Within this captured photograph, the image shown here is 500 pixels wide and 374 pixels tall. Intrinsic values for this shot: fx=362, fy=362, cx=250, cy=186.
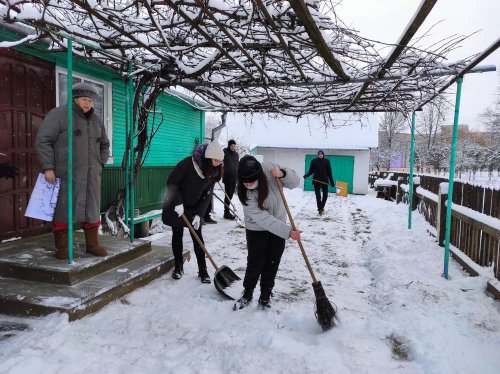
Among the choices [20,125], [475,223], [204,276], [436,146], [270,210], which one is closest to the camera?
[270,210]

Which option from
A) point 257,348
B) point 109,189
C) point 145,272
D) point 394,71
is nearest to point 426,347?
point 257,348

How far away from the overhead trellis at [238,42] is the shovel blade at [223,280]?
2432mm

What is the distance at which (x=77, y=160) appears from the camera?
3.73 m

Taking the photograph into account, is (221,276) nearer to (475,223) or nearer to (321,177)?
(475,223)

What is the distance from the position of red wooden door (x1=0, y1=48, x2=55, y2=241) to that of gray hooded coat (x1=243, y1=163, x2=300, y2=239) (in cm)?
323

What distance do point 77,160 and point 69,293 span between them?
1.32 m

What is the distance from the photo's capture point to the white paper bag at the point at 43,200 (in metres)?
3.54

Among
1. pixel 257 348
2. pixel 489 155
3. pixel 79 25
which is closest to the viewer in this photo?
pixel 257 348

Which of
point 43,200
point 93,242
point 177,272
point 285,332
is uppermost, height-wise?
point 43,200

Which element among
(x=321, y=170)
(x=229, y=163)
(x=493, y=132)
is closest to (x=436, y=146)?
(x=493, y=132)

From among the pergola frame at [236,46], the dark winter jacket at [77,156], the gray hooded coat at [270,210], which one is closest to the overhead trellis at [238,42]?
the pergola frame at [236,46]

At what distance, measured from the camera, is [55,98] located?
527cm

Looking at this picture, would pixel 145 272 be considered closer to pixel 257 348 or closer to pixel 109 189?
pixel 257 348

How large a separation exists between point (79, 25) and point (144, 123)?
2.13 metres
